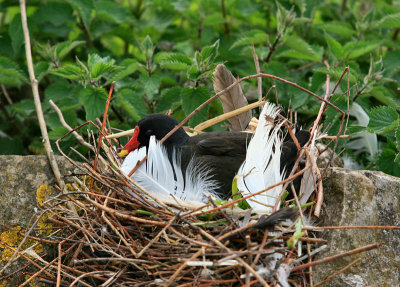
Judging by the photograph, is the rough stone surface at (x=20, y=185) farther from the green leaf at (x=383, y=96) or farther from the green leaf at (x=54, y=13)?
the green leaf at (x=383, y=96)

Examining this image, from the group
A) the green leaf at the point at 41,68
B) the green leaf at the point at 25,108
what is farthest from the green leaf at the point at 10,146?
the green leaf at the point at 41,68

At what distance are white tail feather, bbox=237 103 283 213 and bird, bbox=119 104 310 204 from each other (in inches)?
2.2

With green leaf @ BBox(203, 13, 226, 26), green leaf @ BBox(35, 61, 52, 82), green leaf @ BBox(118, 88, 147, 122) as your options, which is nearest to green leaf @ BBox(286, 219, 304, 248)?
green leaf @ BBox(118, 88, 147, 122)

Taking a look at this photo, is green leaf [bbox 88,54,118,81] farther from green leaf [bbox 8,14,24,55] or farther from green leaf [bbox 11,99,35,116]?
green leaf [bbox 8,14,24,55]

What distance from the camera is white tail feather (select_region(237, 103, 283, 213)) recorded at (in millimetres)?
2568

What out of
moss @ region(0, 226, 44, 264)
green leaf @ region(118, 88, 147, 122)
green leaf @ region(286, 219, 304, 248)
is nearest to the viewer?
green leaf @ region(286, 219, 304, 248)

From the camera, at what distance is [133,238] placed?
2.56 m

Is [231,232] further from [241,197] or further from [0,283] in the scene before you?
[0,283]

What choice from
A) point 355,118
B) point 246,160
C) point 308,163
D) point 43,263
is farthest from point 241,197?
point 355,118

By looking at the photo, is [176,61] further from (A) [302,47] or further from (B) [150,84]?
(A) [302,47]

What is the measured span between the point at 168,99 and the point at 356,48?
145 cm

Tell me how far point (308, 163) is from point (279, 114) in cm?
41

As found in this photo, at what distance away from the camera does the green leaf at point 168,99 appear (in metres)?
3.79

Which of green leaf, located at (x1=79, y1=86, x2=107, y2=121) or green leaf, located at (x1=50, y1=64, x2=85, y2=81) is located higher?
green leaf, located at (x1=50, y1=64, x2=85, y2=81)
